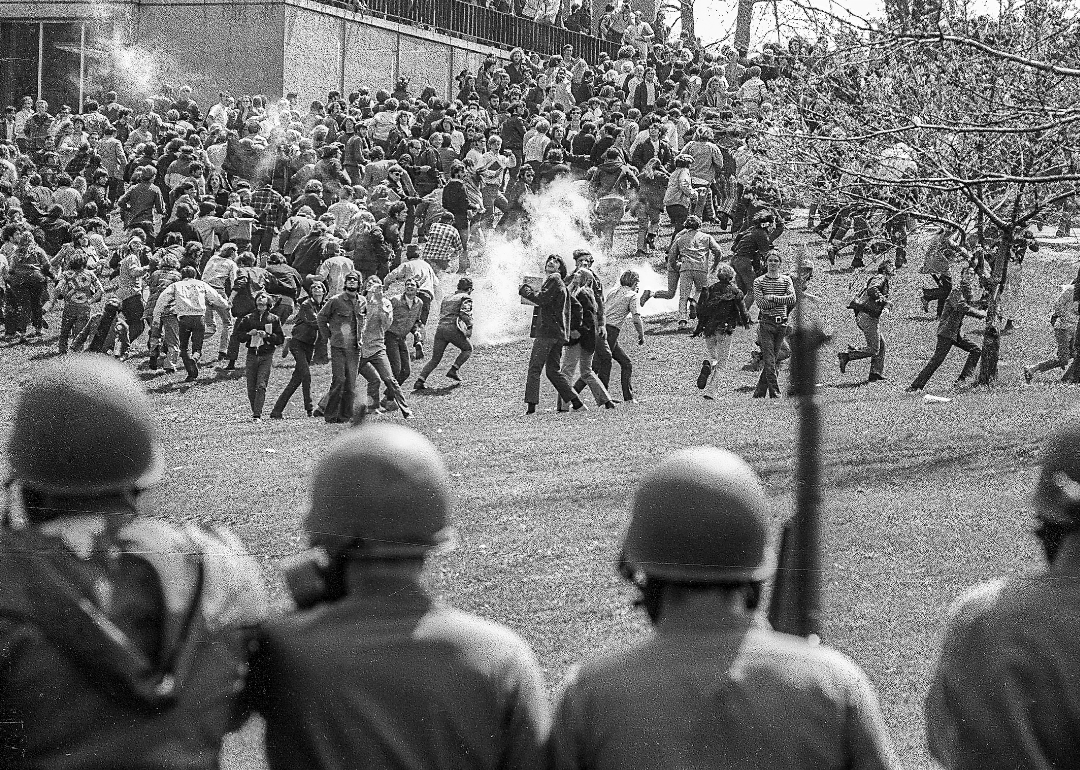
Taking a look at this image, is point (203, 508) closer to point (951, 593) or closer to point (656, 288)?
point (951, 593)

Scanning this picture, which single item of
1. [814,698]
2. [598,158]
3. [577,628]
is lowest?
[577,628]

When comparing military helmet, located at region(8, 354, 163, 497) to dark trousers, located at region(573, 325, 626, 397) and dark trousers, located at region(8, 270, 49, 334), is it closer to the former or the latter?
dark trousers, located at region(573, 325, 626, 397)

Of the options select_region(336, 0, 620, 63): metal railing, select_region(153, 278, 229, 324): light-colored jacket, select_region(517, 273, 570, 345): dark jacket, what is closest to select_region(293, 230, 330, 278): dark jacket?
select_region(153, 278, 229, 324): light-colored jacket

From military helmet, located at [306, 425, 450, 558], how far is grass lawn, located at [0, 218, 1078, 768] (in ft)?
1.29

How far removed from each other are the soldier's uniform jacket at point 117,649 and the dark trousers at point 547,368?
11.5 meters

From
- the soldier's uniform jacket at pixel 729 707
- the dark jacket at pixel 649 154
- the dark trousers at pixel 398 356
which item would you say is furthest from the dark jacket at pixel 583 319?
the soldier's uniform jacket at pixel 729 707

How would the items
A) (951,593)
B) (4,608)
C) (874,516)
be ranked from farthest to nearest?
(874,516) → (951,593) → (4,608)

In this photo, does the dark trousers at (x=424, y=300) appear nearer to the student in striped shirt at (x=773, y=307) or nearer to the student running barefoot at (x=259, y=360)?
the student running barefoot at (x=259, y=360)

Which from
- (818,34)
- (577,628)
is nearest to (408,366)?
(818,34)

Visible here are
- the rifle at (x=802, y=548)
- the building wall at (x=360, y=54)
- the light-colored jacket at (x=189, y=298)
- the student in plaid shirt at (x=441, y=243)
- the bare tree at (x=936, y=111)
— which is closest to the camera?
the rifle at (x=802, y=548)

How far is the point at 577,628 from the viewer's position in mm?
6598

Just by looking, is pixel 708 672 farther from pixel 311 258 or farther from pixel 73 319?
pixel 311 258

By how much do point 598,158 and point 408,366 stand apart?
284 inches

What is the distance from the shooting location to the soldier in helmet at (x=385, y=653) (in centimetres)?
260
